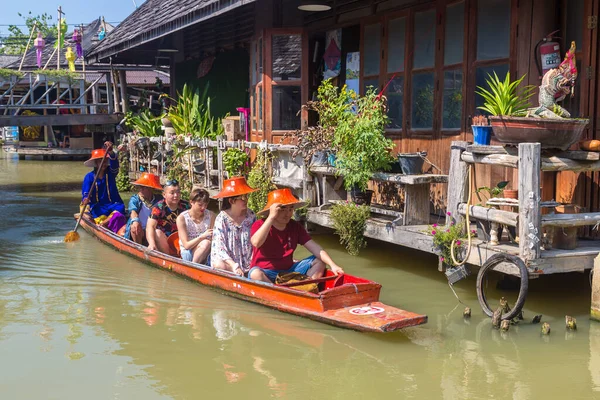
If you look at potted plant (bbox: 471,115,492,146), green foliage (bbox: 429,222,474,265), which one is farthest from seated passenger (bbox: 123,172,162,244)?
potted plant (bbox: 471,115,492,146)

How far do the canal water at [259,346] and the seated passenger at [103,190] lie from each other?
296 cm

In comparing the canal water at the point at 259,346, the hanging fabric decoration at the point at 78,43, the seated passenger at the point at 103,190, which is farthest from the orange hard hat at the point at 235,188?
the hanging fabric decoration at the point at 78,43

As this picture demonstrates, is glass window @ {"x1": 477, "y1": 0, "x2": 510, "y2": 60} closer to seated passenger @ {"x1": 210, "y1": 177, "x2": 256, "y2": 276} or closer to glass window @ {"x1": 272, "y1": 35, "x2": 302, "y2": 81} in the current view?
seated passenger @ {"x1": 210, "y1": 177, "x2": 256, "y2": 276}

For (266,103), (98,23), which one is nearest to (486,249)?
(266,103)

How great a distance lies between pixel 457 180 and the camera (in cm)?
809

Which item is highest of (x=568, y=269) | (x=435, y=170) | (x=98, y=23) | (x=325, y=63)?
(x=98, y=23)

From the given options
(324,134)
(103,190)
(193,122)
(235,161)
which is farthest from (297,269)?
(193,122)

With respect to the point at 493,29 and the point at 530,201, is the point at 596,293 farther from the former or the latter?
the point at 493,29

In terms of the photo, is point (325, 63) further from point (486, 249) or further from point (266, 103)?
point (486, 249)

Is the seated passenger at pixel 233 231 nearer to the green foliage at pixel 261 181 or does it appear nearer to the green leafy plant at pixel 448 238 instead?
the green leafy plant at pixel 448 238

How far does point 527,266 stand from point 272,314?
263cm

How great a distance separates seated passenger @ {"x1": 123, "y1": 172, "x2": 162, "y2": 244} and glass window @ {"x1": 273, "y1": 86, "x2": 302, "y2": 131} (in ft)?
9.89

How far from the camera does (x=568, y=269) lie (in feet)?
23.8

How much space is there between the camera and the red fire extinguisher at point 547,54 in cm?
841
